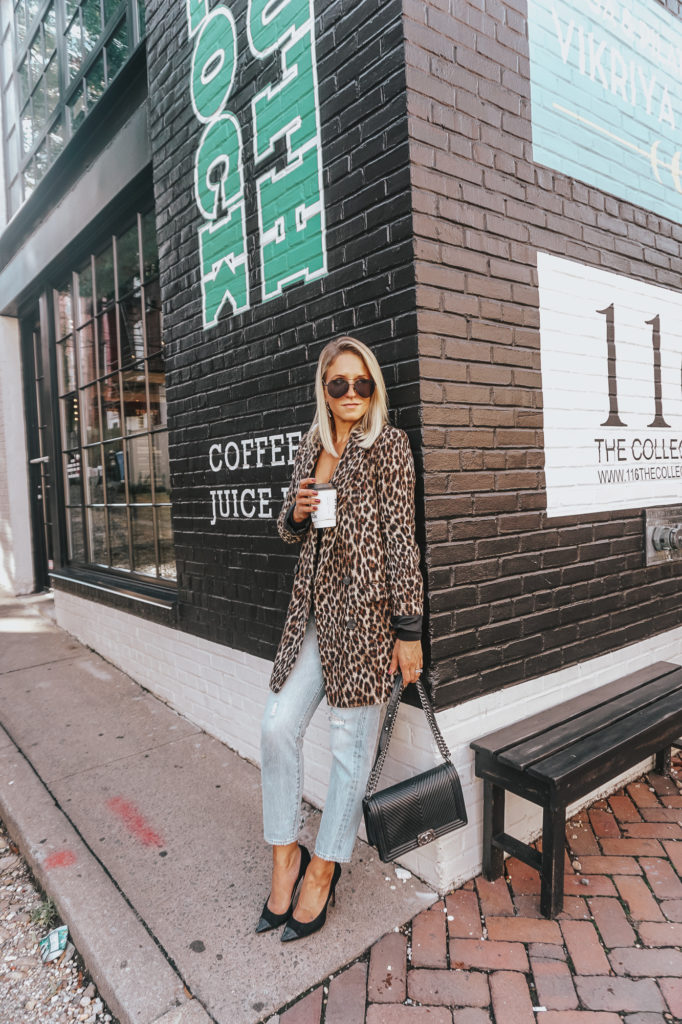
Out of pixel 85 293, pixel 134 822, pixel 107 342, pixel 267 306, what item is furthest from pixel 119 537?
pixel 267 306

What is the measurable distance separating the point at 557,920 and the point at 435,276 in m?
2.39

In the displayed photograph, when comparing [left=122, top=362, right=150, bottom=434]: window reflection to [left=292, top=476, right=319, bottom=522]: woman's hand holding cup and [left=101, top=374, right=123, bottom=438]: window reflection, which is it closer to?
[left=101, top=374, right=123, bottom=438]: window reflection

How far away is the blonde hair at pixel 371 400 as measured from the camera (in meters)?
2.21

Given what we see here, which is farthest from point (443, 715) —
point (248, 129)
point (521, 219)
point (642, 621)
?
point (248, 129)

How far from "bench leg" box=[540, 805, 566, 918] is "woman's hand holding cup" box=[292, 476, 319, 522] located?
4.42 feet

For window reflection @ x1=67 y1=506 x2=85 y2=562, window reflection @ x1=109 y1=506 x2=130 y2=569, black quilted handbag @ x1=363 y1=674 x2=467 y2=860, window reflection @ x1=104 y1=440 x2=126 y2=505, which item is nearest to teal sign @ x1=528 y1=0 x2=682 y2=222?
black quilted handbag @ x1=363 y1=674 x2=467 y2=860

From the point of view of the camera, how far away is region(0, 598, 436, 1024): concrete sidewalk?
6.45 ft

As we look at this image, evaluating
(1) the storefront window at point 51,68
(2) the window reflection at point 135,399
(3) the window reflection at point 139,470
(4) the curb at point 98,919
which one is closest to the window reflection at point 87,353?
(2) the window reflection at point 135,399

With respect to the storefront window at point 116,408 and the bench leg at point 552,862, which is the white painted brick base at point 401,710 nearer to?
the bench leg at point 552,862

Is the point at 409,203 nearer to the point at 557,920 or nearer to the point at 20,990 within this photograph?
the point at 557,920

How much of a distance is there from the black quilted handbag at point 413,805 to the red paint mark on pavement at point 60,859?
1.38 meters

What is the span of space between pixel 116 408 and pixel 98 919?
3968mm

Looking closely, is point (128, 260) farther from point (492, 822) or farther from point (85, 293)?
point (492, 822)

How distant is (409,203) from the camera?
224 centimetres
